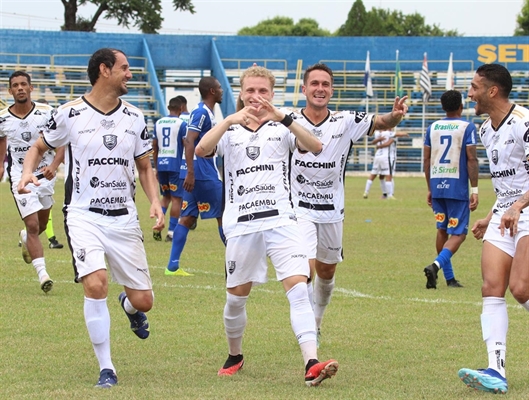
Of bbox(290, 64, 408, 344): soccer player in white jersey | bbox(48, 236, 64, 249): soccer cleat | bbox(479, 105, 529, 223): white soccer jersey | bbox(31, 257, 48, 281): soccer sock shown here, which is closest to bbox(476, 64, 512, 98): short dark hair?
bbox(479, 105, 529, 223): white soccer jersey

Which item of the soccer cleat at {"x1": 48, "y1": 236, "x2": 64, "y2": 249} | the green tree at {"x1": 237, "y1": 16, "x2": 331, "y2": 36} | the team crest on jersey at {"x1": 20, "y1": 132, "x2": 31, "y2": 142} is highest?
the green tree at {"x1": 237, "y1": 16, "x2": 331, "y2": 36}

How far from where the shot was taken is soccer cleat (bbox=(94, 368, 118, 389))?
6516mm

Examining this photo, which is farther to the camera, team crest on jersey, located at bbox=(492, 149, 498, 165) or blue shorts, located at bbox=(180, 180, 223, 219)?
blue shorts, located at bbox=(180, 180, 223, 219)

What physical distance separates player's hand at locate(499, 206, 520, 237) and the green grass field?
1081 millimetres

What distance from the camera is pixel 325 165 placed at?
8.00m

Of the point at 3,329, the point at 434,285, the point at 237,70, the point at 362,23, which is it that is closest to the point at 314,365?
the point at 3,329

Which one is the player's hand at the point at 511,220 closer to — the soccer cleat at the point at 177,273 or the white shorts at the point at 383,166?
the soccer cleat at the point at 177,273

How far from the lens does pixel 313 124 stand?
314 inches

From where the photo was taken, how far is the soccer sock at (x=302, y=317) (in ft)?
21.5

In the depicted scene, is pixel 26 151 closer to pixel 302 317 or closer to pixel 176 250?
pixel 176 250

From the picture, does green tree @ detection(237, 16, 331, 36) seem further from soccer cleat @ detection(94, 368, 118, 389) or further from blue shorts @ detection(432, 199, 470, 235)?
soccer cleat @ detection(94, 368, 118, 389)

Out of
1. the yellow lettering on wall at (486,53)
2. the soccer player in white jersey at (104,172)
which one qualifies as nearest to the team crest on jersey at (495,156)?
the soccer player in white jersey at (104,172)

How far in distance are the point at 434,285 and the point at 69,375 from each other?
19.5ft

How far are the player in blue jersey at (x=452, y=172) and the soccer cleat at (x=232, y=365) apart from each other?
542cm
